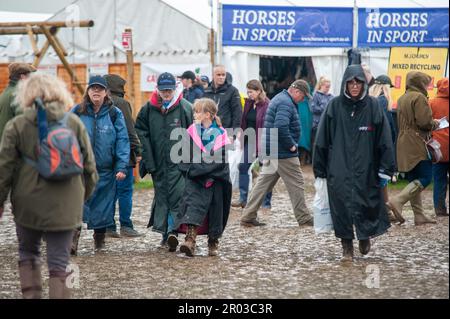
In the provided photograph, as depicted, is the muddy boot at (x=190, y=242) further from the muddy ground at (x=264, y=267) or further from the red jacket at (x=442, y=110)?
the red jacket at (x=442, y=110)

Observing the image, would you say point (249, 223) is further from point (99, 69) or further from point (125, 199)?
point (99, 69)

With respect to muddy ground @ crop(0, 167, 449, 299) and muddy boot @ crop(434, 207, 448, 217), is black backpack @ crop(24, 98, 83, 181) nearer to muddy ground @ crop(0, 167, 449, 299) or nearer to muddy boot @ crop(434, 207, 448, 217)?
muddy ground @ crop(0, 167, 449, 299)

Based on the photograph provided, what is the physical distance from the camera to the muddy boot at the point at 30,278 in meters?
6.70

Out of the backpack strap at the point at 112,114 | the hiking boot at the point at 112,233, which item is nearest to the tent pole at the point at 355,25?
the hiking boot at the point at 112,233

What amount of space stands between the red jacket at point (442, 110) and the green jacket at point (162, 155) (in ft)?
13.0

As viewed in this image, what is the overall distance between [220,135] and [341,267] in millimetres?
1820

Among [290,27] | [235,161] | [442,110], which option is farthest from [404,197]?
[290,27]

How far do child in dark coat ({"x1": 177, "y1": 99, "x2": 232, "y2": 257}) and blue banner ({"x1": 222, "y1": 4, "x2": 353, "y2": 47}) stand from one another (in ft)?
34.5

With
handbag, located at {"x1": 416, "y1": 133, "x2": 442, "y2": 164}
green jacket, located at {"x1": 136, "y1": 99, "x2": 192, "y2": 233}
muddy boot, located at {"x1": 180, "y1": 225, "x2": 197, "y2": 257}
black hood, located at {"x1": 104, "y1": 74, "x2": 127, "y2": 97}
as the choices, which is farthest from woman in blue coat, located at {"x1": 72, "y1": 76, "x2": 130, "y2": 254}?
handbag, located at {"x1": 416, "y1": 133, "x2": 442, "y2": 164}

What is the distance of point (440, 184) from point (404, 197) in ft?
3.93

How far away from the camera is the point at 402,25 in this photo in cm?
2025

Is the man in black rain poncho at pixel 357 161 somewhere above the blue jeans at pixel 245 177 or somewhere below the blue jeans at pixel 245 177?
above
